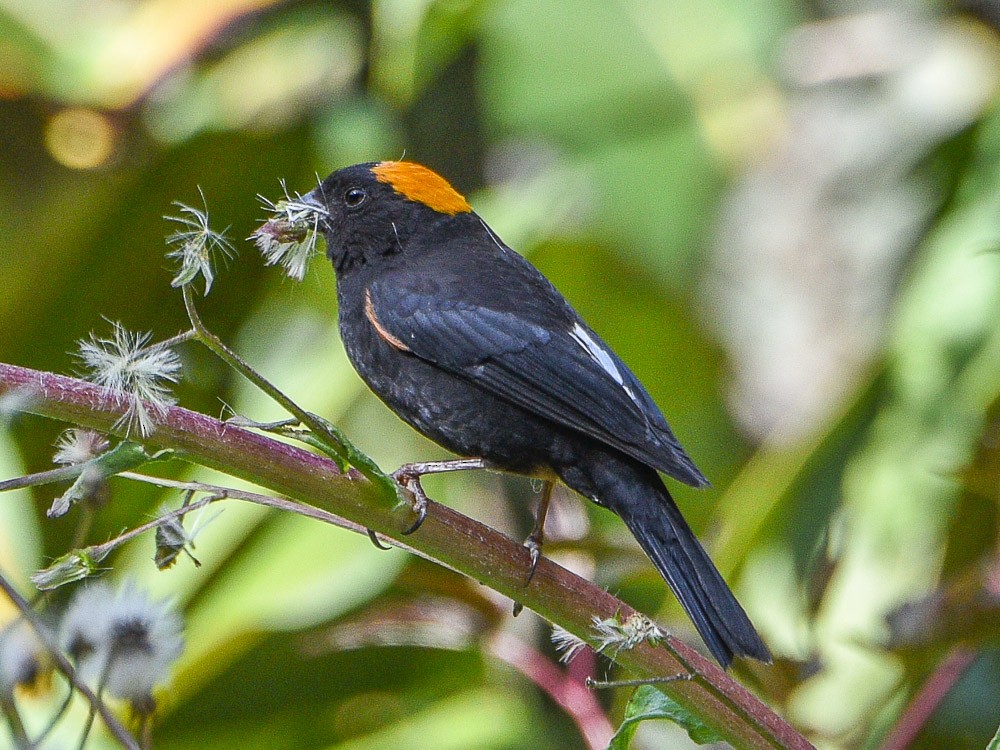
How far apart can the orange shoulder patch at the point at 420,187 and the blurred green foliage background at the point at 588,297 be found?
52 centimetres

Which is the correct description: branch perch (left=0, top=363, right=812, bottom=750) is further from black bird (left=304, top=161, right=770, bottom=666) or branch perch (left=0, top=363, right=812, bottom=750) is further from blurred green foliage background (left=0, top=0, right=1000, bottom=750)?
blurred green foliage background (left=0, top=0, right=1000, bottom=750)

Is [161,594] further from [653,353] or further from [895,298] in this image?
[895,298]

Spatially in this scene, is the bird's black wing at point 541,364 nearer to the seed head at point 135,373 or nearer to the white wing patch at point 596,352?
the white wing patch at point 596,352

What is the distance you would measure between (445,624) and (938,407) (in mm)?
1374

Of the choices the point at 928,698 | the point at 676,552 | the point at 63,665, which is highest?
the point at 63,665

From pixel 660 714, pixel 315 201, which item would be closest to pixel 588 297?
pixel 315 201

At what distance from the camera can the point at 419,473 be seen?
2156 millimetres

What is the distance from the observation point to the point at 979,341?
3.12 m

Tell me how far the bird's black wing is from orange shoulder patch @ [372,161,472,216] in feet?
1.15

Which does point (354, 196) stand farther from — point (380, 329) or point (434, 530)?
point (434, 530)

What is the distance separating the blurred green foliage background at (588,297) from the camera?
103 inches

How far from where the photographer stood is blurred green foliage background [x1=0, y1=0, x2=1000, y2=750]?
2.61 meters

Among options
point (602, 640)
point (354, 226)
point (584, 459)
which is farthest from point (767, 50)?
point (602, 640)

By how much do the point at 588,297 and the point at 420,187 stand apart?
0.98 metres
